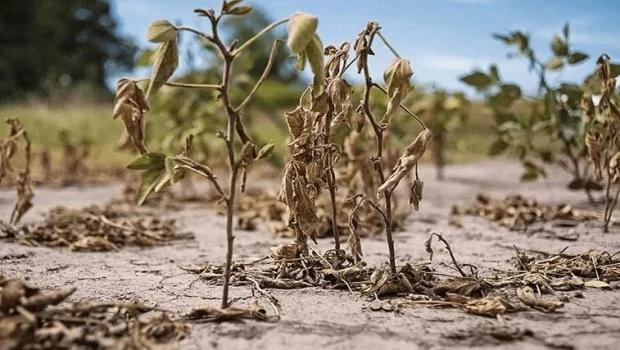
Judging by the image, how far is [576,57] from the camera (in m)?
2.84

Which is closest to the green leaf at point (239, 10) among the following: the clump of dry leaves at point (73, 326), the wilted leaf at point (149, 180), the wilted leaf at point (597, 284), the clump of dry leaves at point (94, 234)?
the wilted leaf at point (149, 180)

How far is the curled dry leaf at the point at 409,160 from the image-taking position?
4.89 feet

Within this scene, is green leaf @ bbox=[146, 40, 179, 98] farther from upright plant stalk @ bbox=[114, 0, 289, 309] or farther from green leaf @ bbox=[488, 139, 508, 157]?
green leaf @ bbox=[488, 139, 508, 157]

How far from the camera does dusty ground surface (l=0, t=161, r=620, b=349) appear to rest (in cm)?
125

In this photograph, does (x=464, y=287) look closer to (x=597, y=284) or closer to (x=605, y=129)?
(x=597, y=284)

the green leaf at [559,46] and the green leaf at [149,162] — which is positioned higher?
the green leaf at [559,46]

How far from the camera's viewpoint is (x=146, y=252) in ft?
7.69

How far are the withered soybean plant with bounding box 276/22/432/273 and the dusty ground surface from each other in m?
0.21

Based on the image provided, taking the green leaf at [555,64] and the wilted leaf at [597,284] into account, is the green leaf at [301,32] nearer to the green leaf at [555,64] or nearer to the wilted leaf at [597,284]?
the wilted leaf at [597,284]

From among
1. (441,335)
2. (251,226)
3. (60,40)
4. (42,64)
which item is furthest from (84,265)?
(60,40)

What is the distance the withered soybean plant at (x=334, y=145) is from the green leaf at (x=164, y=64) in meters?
0.36

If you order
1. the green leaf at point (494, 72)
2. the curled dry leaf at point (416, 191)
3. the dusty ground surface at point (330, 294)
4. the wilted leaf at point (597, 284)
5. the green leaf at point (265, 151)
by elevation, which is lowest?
the dusty ground surface at point (330, 294)

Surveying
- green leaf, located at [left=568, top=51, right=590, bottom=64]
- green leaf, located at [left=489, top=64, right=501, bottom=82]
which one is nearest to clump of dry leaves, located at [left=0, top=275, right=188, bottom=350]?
green leaf, located at [left=489, top=64, right=501, bottom=82]

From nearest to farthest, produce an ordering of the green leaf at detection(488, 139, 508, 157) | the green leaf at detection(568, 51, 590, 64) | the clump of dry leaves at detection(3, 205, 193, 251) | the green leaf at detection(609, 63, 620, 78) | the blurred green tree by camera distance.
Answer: the green leaf at detection(609, 63, 620, 78)
the clump of dry leaves at detection(3, 205, 193, 251)
the green leaf at detection(568, 51, 590, 64)
the green leaf at detection(488, 139, 508, 157)
the blurred green tree
